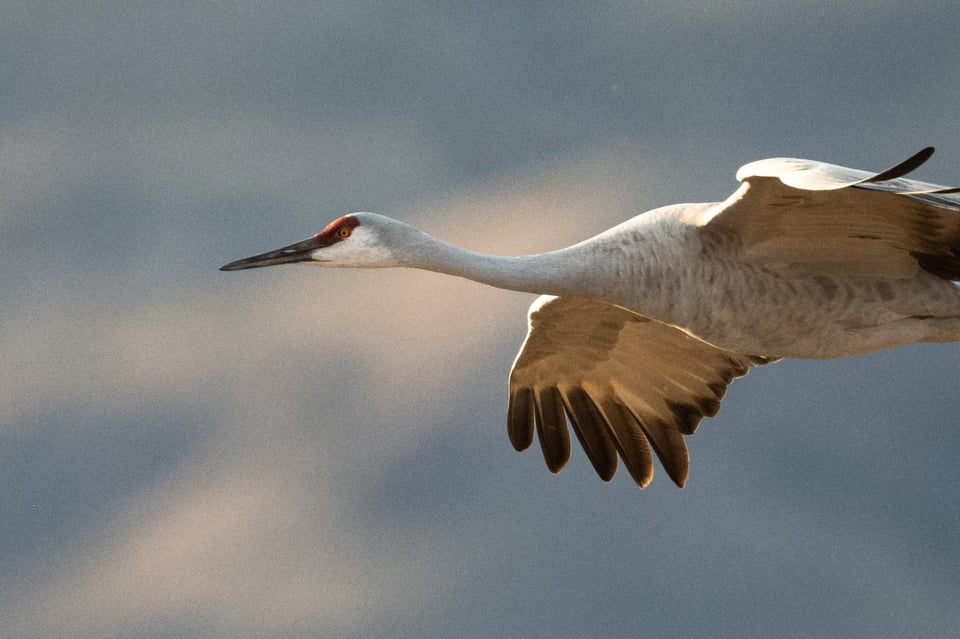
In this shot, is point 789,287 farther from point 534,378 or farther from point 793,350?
point 534,378

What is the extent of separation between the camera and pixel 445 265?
836 cm

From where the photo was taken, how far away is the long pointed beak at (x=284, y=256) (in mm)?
8477

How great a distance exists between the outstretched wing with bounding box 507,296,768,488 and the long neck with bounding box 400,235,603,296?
1874mm

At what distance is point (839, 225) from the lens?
840 centimetres

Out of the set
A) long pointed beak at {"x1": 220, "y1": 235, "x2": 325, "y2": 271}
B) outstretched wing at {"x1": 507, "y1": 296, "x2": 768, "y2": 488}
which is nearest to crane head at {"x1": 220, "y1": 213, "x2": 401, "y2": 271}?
long pointed beak at {"x1": 220, "y1": 235, "x2": 325, "y2": 271}

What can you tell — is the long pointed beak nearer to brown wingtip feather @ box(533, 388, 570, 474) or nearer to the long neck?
the long neck

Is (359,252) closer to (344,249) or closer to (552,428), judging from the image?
(344,249)

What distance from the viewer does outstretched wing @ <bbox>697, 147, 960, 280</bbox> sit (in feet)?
25.9

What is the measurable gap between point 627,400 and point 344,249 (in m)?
2.78

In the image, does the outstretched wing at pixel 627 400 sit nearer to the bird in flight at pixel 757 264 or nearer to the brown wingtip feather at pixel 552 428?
the brown wingtip feather at pixel 552 428

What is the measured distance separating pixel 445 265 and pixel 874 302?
251 cm

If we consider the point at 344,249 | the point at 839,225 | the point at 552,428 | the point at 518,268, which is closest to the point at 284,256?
the point at 344,249

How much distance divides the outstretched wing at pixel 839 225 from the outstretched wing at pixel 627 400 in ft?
5.68

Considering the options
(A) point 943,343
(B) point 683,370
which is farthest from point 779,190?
(B) point 683,370
